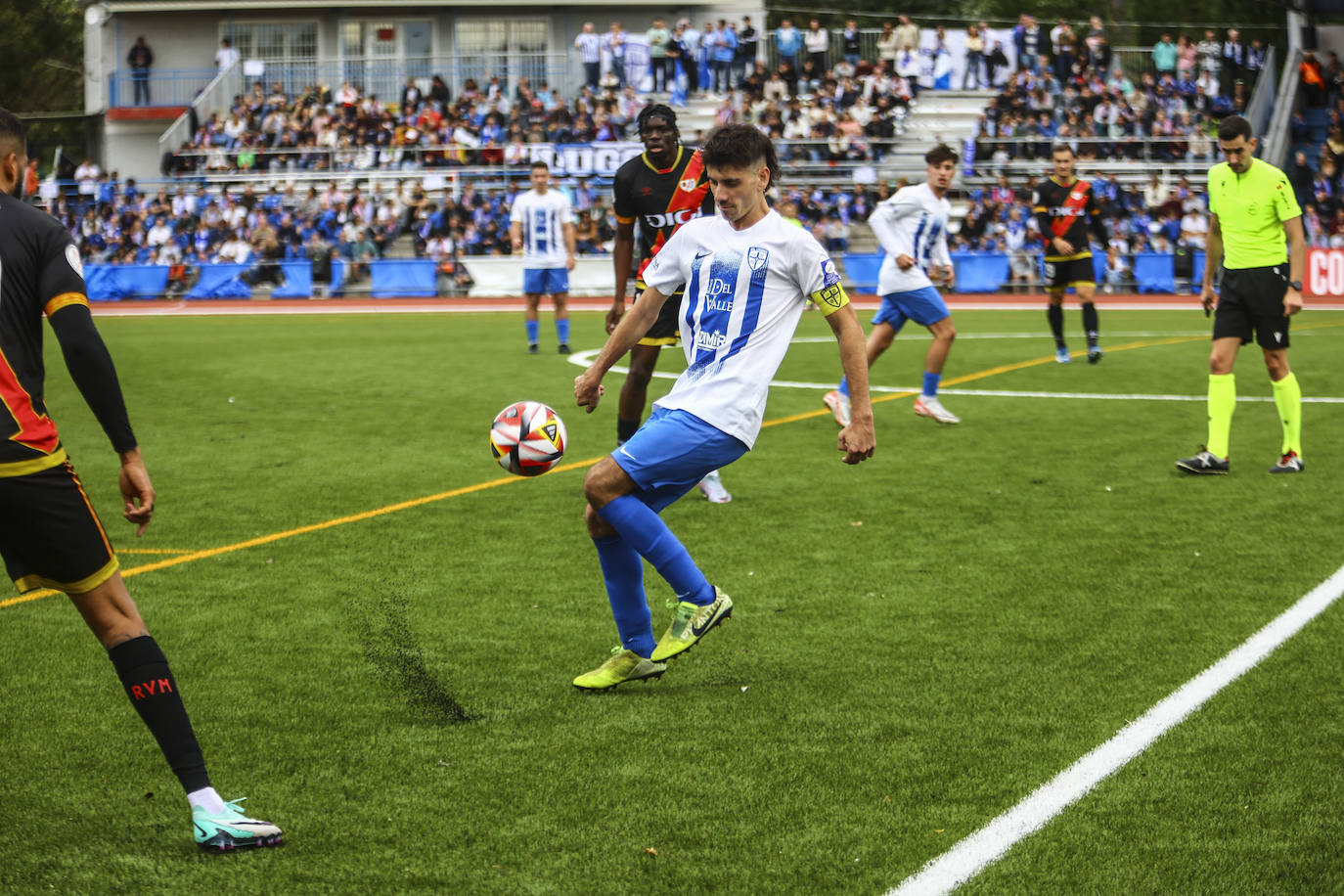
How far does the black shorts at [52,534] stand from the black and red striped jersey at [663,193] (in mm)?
5109

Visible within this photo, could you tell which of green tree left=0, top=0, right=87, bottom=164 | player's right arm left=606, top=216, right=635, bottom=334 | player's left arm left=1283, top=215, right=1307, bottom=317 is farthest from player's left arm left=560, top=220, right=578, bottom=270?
green tree left=0, top=0, right=87, bottom=164

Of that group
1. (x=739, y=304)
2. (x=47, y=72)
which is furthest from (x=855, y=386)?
(x=47, y=72)

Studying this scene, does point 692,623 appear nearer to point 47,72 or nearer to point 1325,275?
point 1325,275

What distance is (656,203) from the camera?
27.5 ft

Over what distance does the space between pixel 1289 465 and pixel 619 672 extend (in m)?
6.02

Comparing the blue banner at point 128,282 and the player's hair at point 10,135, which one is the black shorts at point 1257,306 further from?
the blue banner at point 128,282

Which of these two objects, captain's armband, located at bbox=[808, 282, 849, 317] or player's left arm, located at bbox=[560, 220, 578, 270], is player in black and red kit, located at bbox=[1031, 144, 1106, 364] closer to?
player's left arm, located at bbox=[560, 220, 578, 270]

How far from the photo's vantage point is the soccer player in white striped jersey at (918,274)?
11414 mm

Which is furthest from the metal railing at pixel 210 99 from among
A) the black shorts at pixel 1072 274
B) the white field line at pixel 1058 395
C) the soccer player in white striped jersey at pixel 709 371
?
the soccer player in white striped jersey at pixel 709 371

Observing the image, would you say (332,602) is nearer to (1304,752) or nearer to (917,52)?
(1304,752)

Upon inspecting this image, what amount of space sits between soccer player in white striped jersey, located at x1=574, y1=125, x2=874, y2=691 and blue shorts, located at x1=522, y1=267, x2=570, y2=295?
12.9m

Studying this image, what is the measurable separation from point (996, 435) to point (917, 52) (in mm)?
29609

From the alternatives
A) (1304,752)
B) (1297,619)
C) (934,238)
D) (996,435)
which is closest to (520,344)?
(934,238)

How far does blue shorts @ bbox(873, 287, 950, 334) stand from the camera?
1142 cm
